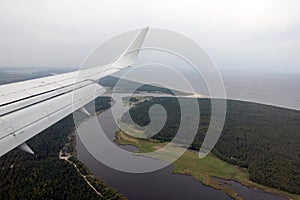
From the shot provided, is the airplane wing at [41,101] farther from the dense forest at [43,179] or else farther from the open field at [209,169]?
the open field at [209,169]

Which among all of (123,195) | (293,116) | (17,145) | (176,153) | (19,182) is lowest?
(19,182)

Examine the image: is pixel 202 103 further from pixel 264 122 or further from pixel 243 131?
pixel 243 131

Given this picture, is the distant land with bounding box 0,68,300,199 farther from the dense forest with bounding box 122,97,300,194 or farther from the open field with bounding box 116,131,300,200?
the open field with bounding box 116,131,300,200

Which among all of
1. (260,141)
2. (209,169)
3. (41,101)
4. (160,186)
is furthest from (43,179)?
(260,141)

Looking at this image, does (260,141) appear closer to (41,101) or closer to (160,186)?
(160,186)

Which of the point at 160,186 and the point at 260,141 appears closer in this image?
the point at 160,186

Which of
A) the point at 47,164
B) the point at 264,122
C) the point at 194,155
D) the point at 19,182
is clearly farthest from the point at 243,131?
the point at 19,182
